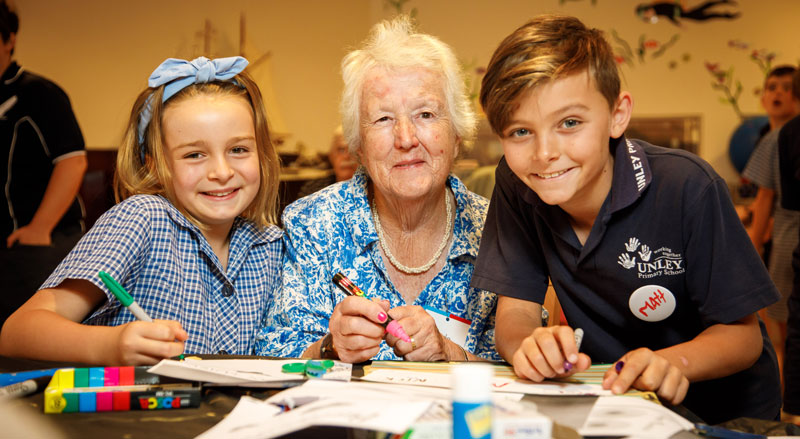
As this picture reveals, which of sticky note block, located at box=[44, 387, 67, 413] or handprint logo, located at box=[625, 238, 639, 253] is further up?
handprint logo, located at box=[625, 238, 639, 253]

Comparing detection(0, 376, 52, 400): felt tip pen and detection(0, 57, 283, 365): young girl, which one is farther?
detection(0, 57, 283, 365): young girl

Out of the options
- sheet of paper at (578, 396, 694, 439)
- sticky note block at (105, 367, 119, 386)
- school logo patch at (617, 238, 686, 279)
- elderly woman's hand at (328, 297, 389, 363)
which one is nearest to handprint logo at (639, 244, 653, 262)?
school logo patch at (617, 238, 686, 279)

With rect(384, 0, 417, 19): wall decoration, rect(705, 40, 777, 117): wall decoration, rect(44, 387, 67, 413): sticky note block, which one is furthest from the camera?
rect(384, 0, 417, 19): wall decoration

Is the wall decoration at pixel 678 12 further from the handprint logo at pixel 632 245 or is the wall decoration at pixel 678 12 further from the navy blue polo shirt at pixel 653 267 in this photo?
the handprint logo at pixel 632 245

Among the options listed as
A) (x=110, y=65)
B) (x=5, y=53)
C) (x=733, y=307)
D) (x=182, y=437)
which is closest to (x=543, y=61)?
(x=733, y=307)

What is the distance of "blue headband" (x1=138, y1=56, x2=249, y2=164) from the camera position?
→ 1.70m

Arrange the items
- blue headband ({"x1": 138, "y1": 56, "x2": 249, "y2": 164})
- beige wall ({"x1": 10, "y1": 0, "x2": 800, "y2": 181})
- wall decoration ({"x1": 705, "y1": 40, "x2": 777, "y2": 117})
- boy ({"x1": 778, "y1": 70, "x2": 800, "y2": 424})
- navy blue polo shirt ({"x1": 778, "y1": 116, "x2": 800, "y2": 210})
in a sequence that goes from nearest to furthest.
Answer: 1. blue headband ({"x1": 138, "y1": 56, "x2": 249, "y2": 164})
2. boy ({"x1": 778, "y1": 70, "x2": 800, "y2": 424})
3. navy blue polo shirt ({"x1": 778, "y1": 116, "x2": 800, "y2": 210})
4. beige wall ({"x1": 10, "y1": 0, "x2": 800, "y2": 181})
5. wall decoration ({"x1": 705, "y1": 40, "x2": 777, "y2": 117})

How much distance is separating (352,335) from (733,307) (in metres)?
0.72

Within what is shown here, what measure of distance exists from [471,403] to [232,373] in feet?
1.83

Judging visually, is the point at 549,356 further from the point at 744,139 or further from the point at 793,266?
the point at 744,139

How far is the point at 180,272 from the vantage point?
1.62 metres

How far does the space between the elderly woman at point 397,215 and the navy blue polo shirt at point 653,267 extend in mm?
295

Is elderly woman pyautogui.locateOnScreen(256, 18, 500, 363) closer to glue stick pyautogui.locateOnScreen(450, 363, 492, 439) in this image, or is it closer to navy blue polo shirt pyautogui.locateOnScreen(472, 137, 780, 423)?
navy blue polo shirt pyautogui.locateOnScreen(472, 137, 780, 423)

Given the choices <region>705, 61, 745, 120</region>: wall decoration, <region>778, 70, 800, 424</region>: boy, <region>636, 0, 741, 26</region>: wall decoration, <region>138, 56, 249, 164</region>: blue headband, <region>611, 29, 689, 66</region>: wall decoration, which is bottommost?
<region>778, 70, 800, 424</region>: boy
